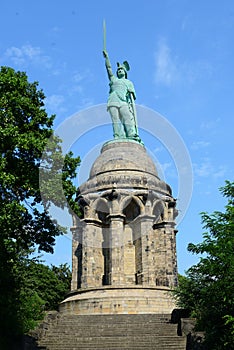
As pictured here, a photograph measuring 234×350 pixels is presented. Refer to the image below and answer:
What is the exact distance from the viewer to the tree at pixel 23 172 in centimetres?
1261

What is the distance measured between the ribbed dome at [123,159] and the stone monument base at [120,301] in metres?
7.73

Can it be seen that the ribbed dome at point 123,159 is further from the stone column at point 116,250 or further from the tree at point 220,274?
the tree at point 220,274

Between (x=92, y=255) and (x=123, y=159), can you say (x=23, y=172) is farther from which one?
(x=123, y=159)

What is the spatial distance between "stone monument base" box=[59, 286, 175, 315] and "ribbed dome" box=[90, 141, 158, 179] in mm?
7732

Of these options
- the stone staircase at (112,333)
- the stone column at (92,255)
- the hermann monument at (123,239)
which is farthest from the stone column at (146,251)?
the stone staircase at (112,333)

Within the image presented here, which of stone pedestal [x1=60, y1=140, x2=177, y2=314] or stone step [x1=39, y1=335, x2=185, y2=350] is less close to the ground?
stone pedestal [x1=60, y1=140, x2=177, y2=314]

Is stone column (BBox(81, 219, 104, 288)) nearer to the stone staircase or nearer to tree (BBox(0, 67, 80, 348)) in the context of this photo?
the stone staircase

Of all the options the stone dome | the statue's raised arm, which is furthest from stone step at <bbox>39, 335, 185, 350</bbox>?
the statue's raised arm

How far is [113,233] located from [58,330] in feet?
26.7

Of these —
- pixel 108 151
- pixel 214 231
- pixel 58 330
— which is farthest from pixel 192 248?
A: pixel 108 151

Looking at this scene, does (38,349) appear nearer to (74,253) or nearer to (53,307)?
(74,253)

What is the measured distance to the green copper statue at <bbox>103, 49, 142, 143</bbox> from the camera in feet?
96.2

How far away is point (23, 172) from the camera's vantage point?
13359mm

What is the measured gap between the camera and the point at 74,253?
26.9 m
